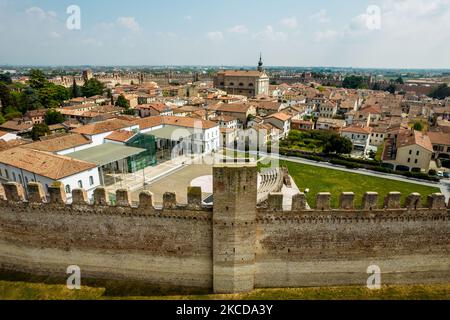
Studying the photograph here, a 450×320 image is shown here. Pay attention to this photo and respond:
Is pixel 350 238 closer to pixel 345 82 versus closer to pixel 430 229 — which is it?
pixel 430 229

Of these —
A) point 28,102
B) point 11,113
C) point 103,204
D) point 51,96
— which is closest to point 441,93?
point 51,96

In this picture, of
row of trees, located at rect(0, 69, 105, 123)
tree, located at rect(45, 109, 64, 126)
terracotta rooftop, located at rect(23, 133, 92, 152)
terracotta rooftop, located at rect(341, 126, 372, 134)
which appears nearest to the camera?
terracotta rooftop, located at rect(23, 133, 92, 152)

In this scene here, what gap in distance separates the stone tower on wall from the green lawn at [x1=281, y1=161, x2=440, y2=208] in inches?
639

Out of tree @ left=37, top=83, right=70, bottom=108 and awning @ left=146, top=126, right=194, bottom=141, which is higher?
tree @ left=37, top=83, right=70, bottom=108

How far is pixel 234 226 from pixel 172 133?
30.8 metres

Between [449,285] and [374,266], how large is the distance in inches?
176

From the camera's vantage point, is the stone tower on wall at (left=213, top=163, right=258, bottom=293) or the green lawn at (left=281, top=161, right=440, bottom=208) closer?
the stone tower on wall at (left=213, top=163, right=258, bottom=293)

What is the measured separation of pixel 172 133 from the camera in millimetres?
42219

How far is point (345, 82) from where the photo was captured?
16088 cm

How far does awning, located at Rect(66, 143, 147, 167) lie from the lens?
29.9 m

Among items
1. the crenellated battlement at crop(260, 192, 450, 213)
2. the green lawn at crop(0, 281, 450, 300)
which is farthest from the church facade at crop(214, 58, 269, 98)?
the green lawn at crop(0, 281, 450, 300)

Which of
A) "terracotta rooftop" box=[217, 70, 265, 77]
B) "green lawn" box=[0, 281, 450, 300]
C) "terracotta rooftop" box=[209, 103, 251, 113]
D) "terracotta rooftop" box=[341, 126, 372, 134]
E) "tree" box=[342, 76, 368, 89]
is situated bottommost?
"green lawn" box=[0, 281, 450, 300]

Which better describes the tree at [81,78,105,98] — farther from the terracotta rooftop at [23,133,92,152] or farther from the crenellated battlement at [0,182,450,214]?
the crenellated battlement at [0,182,450,214]

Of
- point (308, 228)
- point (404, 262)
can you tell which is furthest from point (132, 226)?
point (404, 262)
